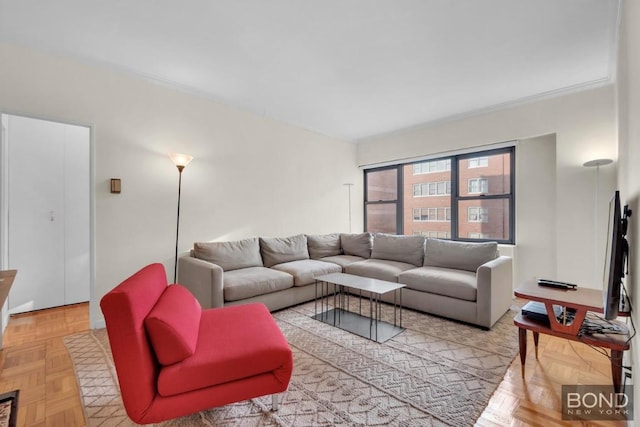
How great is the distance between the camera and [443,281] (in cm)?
301

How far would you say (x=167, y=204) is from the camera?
328cm

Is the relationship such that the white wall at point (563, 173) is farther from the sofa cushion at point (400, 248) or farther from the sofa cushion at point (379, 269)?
the sofa cushion at point (379, 269)

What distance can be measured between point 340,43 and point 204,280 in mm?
2560

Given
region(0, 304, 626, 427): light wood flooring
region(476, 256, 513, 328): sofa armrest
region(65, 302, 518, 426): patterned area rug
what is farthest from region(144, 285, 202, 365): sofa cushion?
region(476, 256, 513, 328): sofa armrest

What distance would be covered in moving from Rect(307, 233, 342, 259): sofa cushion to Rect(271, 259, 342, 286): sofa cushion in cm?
46

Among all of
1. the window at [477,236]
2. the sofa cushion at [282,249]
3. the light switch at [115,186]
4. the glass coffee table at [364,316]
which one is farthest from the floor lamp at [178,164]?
the window at [477,236]

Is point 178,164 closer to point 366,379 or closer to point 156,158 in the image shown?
point 156,158

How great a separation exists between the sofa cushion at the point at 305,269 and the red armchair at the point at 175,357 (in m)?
1.71

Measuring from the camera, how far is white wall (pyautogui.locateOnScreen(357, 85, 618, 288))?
10.3 ft

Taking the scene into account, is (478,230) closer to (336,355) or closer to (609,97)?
(609,97)

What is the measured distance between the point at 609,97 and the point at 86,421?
5.25m

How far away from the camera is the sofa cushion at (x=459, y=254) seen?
10.6 feet

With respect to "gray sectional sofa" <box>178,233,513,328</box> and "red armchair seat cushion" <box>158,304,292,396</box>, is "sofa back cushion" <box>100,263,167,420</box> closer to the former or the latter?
"red armchair seat cushion" <box>158,304,292,396</box>

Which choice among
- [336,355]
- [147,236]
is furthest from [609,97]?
[147,236]
